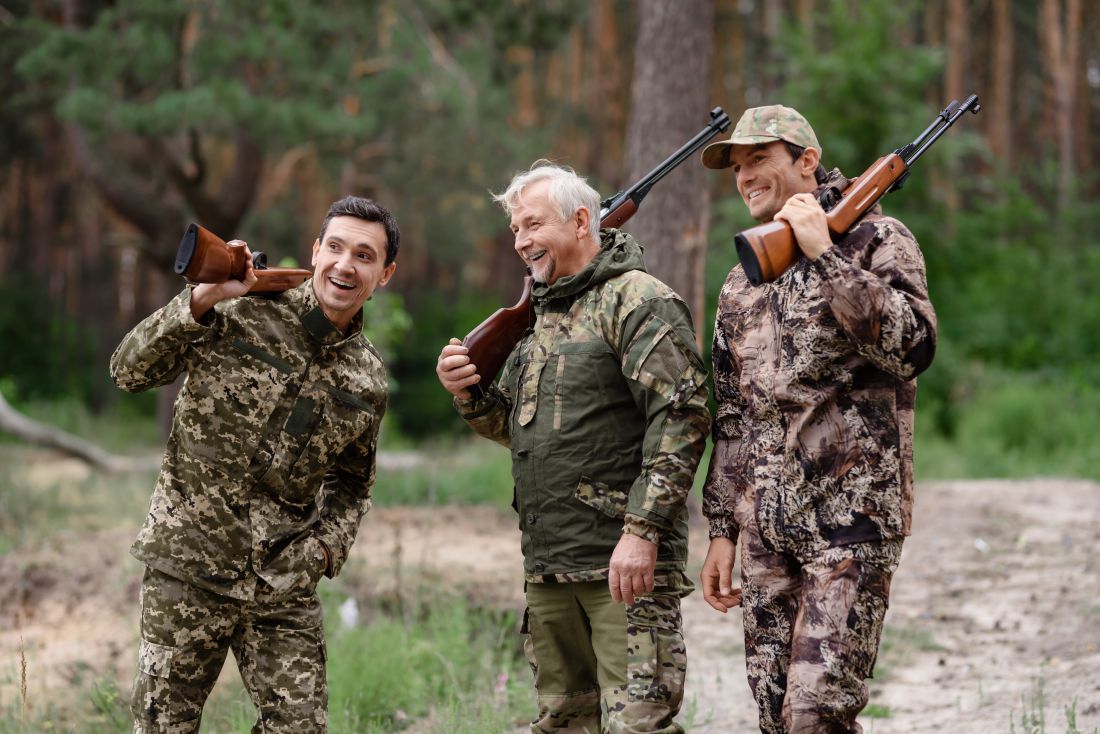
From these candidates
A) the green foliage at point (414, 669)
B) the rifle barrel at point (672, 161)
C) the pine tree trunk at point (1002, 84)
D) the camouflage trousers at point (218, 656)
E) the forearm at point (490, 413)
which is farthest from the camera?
the pine tree trunk at point (1002, 84)

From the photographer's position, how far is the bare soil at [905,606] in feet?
17.6

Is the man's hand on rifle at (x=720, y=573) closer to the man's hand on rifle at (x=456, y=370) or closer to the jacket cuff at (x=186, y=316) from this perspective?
the man's hand on rifle at (x=456, y=370)

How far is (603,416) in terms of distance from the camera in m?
3.56

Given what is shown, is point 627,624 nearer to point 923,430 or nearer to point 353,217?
point 353,217

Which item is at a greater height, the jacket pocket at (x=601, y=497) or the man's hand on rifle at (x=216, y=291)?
the man's hand on rifle at (x=216, y=291)

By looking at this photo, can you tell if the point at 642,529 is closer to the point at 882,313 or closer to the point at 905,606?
the point at 882,313

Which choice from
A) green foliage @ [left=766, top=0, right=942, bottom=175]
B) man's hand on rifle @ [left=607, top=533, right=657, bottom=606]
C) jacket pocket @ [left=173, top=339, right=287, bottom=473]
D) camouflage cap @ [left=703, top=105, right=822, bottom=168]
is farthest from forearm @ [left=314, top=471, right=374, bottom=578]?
green foliage @ [left=766, top=0, right=942, bottom=175]

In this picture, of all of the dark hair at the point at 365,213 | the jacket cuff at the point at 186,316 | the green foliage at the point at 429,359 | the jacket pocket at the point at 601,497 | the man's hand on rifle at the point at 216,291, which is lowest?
the jacket pocket at the point at 601,497

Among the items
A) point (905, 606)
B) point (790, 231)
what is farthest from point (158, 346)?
point (905, 606)

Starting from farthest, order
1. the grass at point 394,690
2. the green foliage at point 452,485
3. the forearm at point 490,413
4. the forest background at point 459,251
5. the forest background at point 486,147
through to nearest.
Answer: the forest background at point 486,147
the green foliage at point 452,485
the forest background at point 459,251
the grass at point 394,690
the forearm at point 490,413

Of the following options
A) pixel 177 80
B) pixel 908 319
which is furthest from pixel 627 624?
pixel 177 80

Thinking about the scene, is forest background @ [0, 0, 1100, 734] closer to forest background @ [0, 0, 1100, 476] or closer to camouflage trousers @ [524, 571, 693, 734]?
forest background @ [0, 0, 1100, 476]

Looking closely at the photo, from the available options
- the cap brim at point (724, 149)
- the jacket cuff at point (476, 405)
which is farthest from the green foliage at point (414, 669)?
the cap brim at point (724, 149)

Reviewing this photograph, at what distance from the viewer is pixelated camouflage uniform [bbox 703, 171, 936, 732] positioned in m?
3.13
